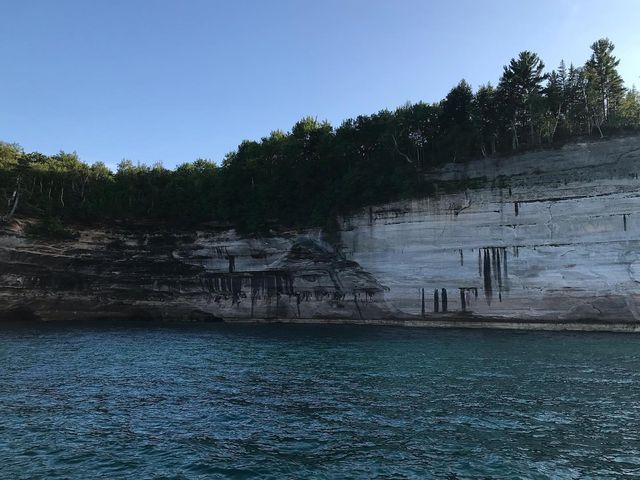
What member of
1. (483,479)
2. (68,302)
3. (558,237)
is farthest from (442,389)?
(68,302)

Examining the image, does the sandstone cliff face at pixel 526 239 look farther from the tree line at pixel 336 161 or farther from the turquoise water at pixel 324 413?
the turquoise water at pixel 324 413

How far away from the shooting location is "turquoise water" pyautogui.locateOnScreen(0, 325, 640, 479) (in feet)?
32.3

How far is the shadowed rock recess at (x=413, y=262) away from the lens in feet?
114

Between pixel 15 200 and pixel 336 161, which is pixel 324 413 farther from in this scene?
pixel 15 200

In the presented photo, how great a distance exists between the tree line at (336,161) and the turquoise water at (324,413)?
21.6m

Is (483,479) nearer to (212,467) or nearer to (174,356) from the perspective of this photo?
(212,467)

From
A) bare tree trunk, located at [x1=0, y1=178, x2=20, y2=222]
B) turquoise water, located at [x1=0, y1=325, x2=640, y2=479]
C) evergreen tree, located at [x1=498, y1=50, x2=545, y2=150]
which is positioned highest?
evergreen tree, located at [x1=498, y1=50, x2=545, y2=150]

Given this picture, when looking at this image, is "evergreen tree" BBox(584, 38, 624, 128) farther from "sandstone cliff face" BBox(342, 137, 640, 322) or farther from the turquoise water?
the turquoise water

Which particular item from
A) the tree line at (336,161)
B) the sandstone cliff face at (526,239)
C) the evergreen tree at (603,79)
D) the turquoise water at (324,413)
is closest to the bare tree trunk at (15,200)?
the tree line at (336,161)

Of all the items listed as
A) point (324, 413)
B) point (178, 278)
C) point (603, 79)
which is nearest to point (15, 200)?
point (178, 278)

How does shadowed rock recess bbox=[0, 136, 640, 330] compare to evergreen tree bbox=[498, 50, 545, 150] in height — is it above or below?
below

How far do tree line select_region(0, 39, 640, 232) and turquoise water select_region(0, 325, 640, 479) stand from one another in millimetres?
21633

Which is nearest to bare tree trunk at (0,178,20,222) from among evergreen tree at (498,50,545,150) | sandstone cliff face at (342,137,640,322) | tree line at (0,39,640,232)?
tree line at (0,39,640,232)

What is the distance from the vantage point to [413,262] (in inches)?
1610
